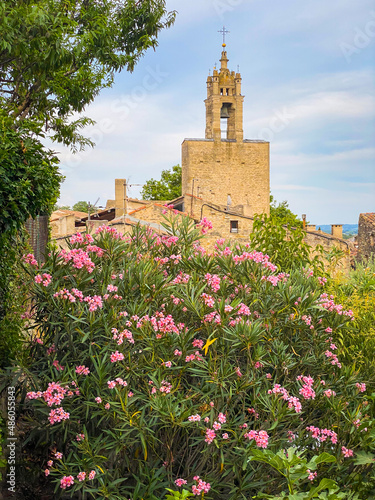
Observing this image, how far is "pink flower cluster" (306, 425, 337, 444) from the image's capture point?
18.5 feet

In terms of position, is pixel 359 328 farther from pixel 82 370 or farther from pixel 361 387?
pixel 82 370

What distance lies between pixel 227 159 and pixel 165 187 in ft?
19.8

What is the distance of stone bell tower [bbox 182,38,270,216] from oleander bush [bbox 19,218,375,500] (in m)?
36.6

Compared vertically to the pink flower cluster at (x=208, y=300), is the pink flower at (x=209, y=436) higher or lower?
lower

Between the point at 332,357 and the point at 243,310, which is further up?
the point at 243,310

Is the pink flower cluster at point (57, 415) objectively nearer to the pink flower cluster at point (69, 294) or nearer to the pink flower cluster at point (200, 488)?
the pink flower cluster at point (69, 294)

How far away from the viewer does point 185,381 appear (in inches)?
228

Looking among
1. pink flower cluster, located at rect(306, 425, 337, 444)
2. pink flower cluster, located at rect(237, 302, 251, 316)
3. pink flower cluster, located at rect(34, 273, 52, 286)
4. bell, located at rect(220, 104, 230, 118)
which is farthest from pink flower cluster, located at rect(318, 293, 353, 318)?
bell, located at rect(220, 104, 230, 118)

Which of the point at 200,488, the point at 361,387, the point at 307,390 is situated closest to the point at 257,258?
the point at 307,390

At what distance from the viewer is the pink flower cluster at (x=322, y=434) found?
5629 mm

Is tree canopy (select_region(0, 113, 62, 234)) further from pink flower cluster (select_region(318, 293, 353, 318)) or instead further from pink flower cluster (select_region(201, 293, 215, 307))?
pink flower cluster (select_region(318, 293, 353, 318))

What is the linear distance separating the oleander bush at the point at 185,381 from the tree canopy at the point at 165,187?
130 feet

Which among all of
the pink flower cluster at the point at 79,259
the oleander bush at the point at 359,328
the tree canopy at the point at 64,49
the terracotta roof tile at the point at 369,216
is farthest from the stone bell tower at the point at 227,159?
the pink flower cluster at the point at 79,259

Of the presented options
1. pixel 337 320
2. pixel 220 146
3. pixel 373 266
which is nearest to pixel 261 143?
pixel 220 146
